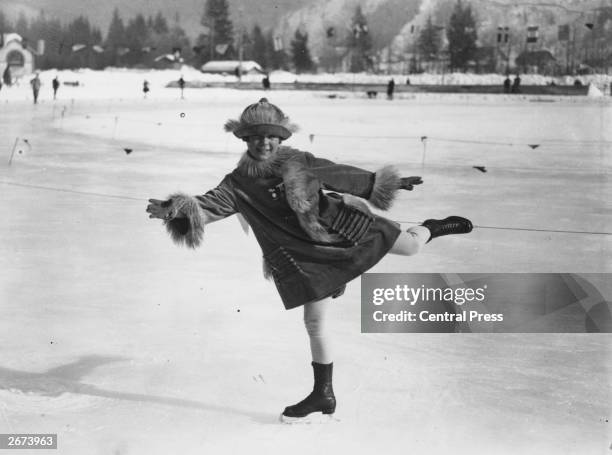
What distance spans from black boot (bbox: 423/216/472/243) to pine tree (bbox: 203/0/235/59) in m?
6.27

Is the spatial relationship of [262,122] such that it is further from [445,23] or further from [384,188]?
[445,23]

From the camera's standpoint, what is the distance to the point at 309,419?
3.49 m

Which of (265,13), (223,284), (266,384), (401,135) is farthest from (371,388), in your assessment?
(401,135)

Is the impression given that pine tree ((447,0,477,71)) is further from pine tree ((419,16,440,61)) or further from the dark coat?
the dark coat

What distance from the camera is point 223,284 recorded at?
5.65 metres

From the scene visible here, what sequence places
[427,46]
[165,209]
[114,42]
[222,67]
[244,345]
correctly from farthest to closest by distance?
[427,46]
[114,42]
[222,67]
[244,345]
[165,209]

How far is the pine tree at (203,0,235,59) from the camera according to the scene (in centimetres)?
1142

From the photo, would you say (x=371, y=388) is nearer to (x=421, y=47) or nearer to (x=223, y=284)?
(x=223, y=284)

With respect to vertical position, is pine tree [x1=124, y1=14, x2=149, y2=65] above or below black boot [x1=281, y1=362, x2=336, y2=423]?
above

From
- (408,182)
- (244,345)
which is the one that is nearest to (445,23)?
(244,345)

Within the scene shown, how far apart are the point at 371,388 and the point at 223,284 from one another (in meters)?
1.99

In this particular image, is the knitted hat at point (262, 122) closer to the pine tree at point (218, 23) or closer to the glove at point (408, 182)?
the glove at point (408, 182)

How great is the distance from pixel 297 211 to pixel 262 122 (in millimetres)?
360

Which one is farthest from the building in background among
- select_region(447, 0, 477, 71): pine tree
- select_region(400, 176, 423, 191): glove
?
select_region(400, 176, 423, 191): glove
